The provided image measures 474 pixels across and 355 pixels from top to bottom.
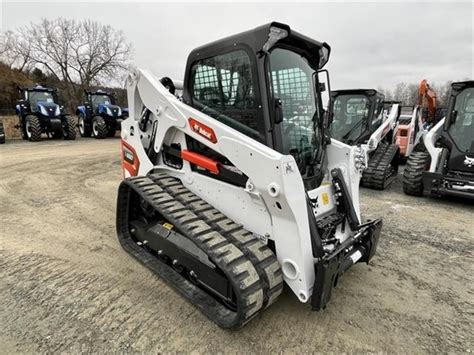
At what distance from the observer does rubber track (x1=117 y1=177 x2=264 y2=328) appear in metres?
2.15

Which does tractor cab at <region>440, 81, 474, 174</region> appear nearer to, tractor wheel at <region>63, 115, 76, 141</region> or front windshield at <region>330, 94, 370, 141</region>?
front windshield at <region>330, 94, 370, 141</region>

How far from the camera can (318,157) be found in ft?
10.4

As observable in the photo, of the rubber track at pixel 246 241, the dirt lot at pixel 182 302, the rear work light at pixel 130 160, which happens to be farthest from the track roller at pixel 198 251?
the rear work light at pixel 130 160

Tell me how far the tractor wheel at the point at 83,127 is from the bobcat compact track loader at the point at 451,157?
15556 mm

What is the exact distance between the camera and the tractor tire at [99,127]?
1555 centimetres

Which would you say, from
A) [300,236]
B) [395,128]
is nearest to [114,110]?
[395,128]

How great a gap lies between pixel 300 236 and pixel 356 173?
4.50 feet

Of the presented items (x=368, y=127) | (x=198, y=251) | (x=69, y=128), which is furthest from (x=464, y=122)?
(x=69, y=128)

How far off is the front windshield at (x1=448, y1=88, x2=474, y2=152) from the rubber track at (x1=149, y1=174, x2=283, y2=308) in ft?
17.8

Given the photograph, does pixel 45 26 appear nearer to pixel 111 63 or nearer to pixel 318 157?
pixel 111 63

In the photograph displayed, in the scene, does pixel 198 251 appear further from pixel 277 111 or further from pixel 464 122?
pixel 464 122

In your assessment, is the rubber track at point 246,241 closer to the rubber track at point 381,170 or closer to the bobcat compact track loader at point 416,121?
the rubber track at point 381,170

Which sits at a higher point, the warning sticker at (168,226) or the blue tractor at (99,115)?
the blue tractor at (99,115)

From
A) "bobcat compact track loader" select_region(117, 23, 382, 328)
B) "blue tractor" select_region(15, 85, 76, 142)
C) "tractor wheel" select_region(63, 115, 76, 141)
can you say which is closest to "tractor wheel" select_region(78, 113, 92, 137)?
"tractor wheel" select_region(63, 115, 76, 141)
